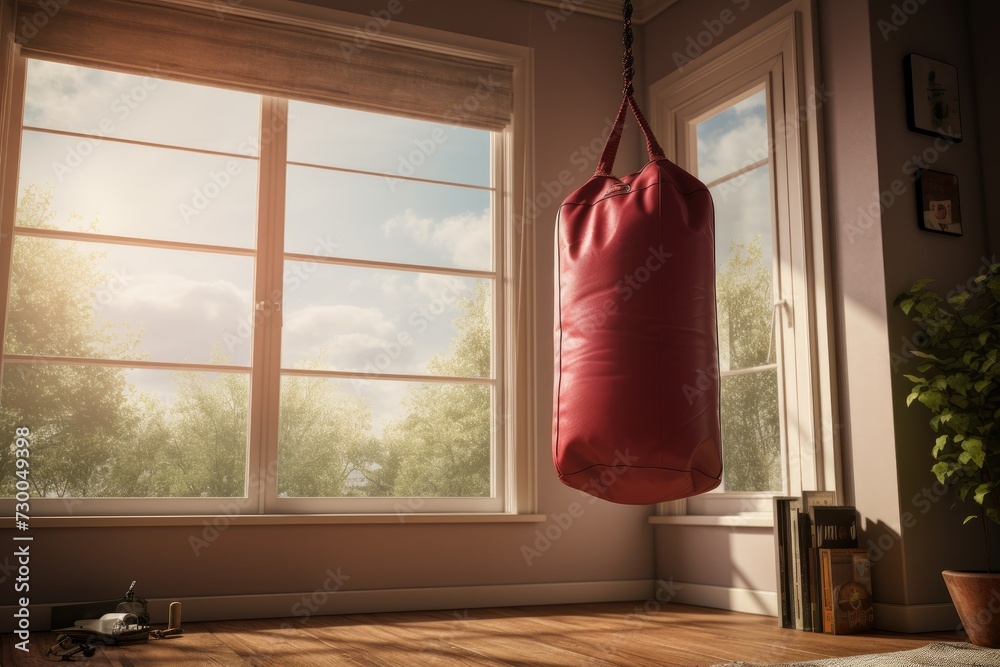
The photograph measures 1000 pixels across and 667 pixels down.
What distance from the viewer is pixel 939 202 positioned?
126 inches

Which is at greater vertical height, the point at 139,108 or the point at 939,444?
the point at 139,108

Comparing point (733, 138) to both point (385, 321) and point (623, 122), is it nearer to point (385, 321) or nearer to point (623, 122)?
point (385, 321)

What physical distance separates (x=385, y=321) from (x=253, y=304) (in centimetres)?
54

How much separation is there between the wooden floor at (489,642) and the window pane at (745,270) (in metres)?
1.05

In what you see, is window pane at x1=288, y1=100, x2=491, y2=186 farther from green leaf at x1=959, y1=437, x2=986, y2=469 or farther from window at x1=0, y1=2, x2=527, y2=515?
green leaf at x1=959, y1=437, x2=986, y2=469

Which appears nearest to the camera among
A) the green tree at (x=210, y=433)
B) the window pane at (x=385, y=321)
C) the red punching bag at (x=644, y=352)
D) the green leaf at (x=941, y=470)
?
the red punching bag at (x=644, y=352)

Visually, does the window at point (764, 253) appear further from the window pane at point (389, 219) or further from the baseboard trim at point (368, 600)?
the window pane at point (389, 219)

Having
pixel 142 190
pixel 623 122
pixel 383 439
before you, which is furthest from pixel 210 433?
pixel 623 122

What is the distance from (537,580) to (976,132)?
95.3 inches

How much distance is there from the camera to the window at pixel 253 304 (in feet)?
10.9

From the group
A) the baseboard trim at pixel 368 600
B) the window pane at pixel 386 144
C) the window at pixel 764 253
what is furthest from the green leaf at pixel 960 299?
the window pane at pixel 386 144

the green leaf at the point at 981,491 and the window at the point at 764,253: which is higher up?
the window at the point at 764,253

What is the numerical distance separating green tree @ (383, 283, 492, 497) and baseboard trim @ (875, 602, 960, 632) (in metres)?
1.61

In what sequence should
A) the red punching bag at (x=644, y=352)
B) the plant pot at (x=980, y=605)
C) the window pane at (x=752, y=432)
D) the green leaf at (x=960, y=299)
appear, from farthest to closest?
the window pane at (x=752, y=432), the green leaf at (x=960, y=299), the plant pot at (x=980, y=605), the red punching bag at (x=644, y=352)
